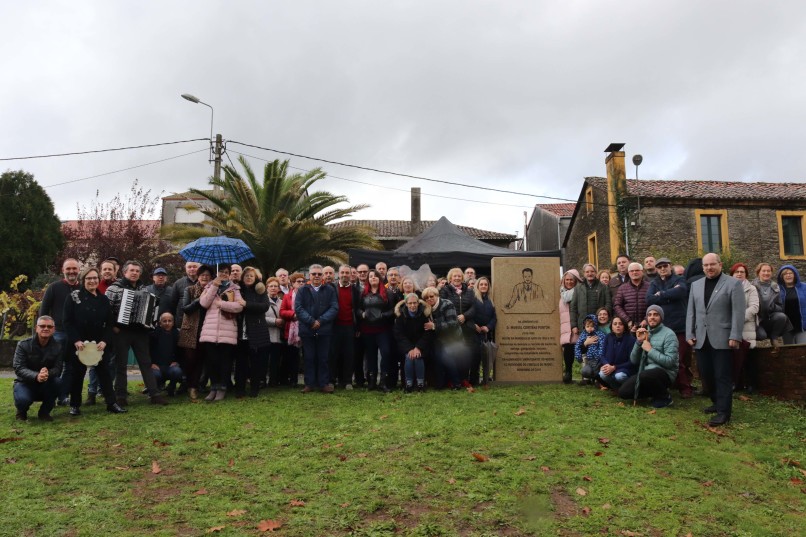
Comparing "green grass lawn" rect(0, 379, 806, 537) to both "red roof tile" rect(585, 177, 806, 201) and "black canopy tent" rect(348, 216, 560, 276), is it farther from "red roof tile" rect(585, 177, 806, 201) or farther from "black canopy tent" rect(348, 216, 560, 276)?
"red roof tile" rect(585, 177, 806, 201)

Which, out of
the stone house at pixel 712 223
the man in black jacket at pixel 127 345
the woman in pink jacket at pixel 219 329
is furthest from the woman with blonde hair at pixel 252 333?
the stone house at pixel 712 223

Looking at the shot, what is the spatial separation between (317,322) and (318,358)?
25.7 inches

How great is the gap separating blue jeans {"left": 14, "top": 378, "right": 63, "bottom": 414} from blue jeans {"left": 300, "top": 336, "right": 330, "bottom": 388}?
3.38 meters

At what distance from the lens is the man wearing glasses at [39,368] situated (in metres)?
7.84

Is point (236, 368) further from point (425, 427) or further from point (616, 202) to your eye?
point (616, 202)

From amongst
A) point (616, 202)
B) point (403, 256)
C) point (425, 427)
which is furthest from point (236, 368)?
point (616, 202)

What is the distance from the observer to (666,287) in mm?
9625

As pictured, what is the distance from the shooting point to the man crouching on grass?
27.9 ft

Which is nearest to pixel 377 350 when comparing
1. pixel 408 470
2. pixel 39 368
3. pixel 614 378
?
pixel 614 378

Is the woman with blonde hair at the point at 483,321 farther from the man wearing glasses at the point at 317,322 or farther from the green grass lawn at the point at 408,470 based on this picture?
the man wearing glasses at the point at 317,322

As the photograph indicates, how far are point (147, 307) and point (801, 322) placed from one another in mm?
9589

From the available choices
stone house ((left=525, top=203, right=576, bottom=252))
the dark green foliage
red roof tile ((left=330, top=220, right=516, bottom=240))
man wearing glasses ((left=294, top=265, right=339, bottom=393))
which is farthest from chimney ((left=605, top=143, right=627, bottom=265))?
the dark green foliage

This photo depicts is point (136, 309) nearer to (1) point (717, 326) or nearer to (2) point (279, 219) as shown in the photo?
(1) point (717, 326)

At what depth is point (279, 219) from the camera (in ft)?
64.5
